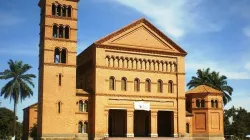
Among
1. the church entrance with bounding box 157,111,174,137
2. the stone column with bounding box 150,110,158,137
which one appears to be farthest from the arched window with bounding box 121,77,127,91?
the church entrance with bounding box 157,111,174,137

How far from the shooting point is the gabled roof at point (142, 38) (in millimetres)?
47659

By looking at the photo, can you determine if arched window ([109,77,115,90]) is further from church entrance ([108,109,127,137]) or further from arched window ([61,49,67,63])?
arched window ([61,49,67,63])

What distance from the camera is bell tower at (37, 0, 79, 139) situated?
1672 inches

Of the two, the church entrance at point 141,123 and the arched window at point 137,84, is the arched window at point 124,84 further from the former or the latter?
the church entrance at point 141,123

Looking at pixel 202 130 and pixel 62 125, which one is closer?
pixel 62 125

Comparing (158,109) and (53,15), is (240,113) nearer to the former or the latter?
(158,109)

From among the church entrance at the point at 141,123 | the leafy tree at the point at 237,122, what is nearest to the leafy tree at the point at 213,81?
the leafy tree at the point at 237,122

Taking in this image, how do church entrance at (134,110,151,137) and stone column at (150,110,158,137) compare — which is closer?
stone column at (150,110,158,137)

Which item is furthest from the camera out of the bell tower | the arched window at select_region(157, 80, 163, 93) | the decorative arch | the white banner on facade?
the arched window at select_region(157, 80, 163, 93)

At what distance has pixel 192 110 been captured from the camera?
53.7 meters

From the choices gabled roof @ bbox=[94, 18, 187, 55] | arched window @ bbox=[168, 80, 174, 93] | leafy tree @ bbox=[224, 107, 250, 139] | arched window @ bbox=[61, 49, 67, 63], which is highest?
gabled roof @ bbox=[94, 18, 187, 55]

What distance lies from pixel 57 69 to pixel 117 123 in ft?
37.3

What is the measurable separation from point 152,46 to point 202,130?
14501 millimetres

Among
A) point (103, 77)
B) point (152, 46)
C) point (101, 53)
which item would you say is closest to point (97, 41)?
point (101, 53)
